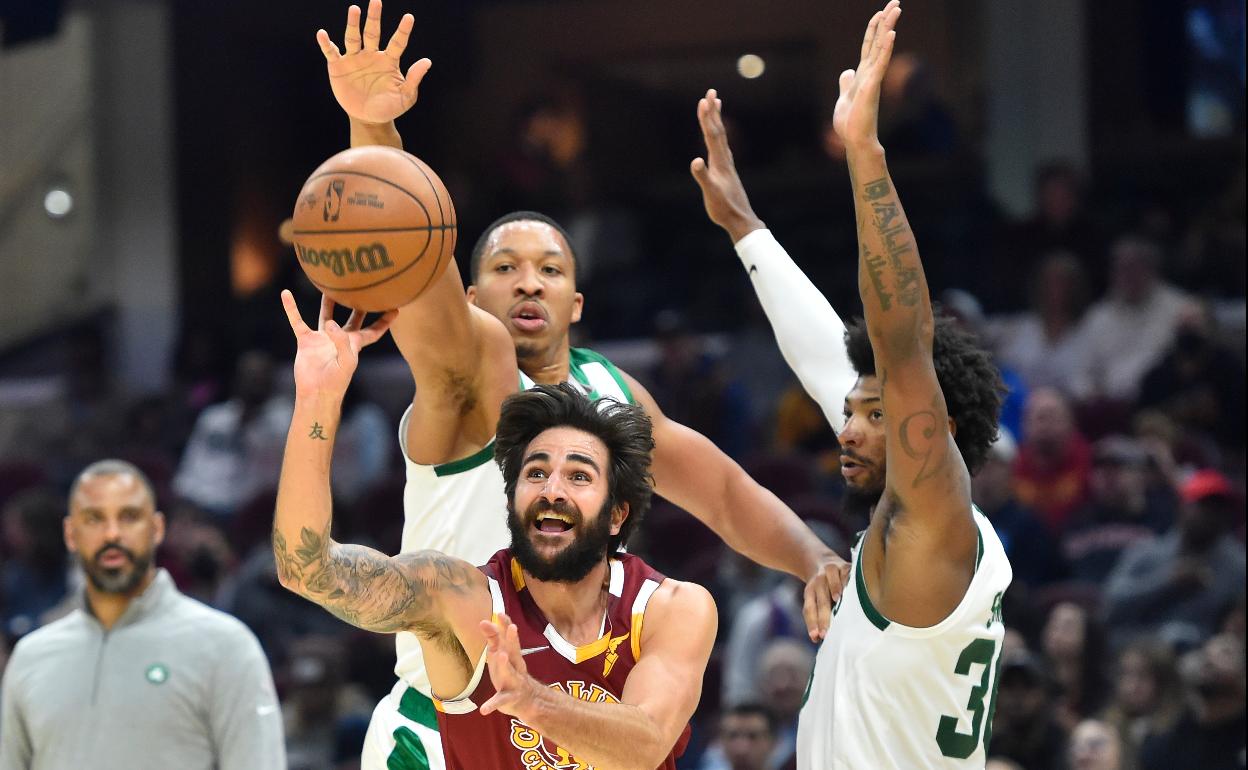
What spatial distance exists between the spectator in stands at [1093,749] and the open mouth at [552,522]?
3140 millimetres

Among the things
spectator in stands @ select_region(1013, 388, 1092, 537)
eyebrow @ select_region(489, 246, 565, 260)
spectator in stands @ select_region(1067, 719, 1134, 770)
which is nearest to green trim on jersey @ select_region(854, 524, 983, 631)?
eyebrow @ select_region(489, 246, 565, 260)

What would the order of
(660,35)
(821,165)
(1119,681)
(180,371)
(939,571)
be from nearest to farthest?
1. (939,571)
2. (1119,681)
3. (180,371)
4. (821,165)
5. (660,35)

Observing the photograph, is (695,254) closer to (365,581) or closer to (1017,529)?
(1017,529)

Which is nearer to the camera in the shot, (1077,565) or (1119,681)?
(1119,681)


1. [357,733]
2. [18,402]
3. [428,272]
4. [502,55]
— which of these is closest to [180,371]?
[18,402]

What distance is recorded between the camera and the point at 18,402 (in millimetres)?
12336

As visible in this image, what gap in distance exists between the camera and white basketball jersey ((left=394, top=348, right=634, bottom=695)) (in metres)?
4.58

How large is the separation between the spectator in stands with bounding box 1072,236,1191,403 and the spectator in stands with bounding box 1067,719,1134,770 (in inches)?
121

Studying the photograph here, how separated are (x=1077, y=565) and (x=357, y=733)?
10.4 feet

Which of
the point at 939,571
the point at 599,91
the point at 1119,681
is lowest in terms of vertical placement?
the point at 1119,681

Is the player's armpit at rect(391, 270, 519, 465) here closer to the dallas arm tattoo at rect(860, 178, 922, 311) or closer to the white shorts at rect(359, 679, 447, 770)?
the white shorts at rect(359, 679, 447, 770)

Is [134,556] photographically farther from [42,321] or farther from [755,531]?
[42,321]

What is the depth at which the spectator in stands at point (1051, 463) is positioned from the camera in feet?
27.5

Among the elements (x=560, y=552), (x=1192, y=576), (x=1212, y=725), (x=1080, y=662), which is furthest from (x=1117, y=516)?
(x=560, y=552)
